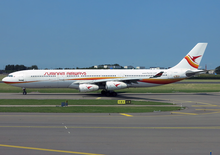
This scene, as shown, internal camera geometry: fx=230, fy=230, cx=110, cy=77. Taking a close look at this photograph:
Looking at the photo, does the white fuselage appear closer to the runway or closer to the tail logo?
the tail logo

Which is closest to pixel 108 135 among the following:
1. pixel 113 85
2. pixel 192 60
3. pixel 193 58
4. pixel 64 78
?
pixel 113 85

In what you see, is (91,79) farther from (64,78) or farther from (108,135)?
(108,135)

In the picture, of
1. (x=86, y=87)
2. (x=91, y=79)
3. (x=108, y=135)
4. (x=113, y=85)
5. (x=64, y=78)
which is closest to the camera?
(x=108, y=135)

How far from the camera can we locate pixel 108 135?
1388 cm

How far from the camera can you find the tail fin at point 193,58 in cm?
4572

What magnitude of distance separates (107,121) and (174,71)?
29851 millimetres

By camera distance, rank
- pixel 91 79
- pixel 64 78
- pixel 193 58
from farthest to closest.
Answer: pixel 193 58 → pixel 91 79 → pixel 64 78

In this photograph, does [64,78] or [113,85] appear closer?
[113,85]

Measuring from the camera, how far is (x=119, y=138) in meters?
13.2

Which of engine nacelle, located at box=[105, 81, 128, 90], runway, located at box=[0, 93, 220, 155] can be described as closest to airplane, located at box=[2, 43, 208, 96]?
engine nacelle, located at box=[105, 81, 128, 90]

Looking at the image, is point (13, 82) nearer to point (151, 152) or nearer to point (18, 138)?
point (18, 138)

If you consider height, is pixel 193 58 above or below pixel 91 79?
above

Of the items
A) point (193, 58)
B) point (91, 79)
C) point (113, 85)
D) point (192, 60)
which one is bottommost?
point (113, 85)

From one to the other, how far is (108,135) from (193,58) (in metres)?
36.6
